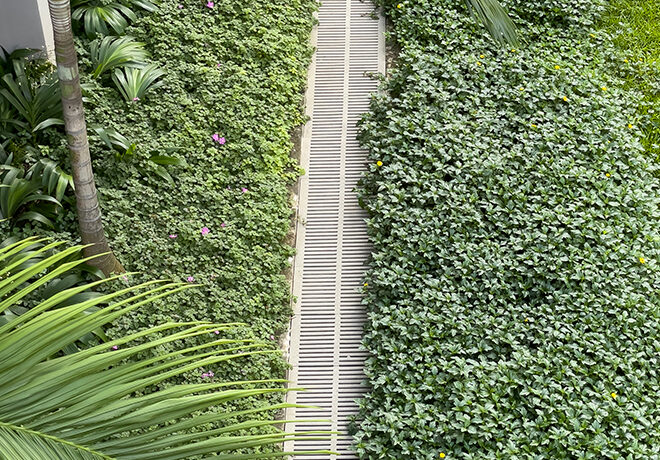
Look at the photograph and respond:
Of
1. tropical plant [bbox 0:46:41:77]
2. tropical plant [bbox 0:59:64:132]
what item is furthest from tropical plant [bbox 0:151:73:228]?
tropical plant [bbox 0:46:41:77]

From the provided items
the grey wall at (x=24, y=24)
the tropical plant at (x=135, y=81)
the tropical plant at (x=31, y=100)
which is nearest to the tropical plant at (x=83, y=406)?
the tropical plant at (x=31, y=100)

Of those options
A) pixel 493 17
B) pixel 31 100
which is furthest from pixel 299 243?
pixel 493 17

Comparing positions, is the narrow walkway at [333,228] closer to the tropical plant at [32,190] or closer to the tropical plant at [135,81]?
the tropical plant at [135,81]

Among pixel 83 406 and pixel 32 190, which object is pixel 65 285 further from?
pixel 83 406

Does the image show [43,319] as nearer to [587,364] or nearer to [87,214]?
[87,214]

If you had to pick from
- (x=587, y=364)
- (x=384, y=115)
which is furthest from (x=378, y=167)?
(x=587, y=364)
